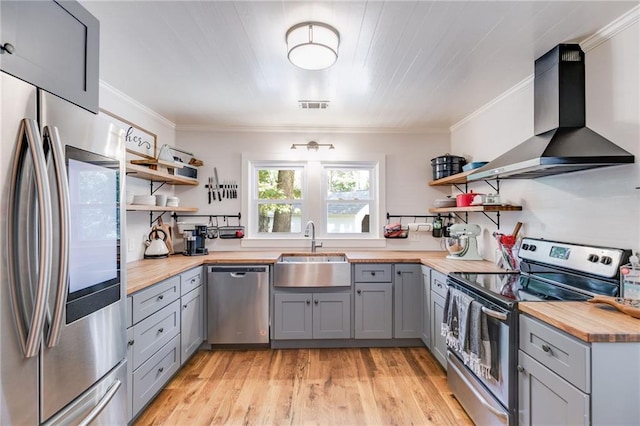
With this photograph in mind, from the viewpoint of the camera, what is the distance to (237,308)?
Result: 2805 millimetres

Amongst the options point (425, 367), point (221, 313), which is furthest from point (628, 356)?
point (221, 313)

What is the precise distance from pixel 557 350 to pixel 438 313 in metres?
1.26

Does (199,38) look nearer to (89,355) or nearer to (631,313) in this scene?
(89,355)

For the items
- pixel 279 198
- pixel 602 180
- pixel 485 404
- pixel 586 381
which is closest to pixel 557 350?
pixel 586 381

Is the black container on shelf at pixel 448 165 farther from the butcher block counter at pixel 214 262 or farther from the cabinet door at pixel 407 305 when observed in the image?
the cabinet door at pixel 407 305

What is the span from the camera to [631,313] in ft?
4.12

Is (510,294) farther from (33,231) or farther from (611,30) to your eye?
(33,231)

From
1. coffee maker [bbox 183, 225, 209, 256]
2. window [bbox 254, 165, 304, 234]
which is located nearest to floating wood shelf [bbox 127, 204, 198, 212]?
coffee maker [bbox 183, 225, 209, 256]

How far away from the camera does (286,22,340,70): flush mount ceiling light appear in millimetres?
1614

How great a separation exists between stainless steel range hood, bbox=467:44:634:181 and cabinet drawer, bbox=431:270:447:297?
0.89m

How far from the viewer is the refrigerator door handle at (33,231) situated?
0.84 metres

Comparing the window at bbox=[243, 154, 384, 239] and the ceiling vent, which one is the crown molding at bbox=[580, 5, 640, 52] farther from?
the window at bbox=[243, 154, 384, 239]

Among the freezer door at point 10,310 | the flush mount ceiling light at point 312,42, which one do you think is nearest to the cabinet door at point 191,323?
the freezer door at point 10,310

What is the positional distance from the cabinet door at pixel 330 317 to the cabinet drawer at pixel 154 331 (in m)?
1.20
